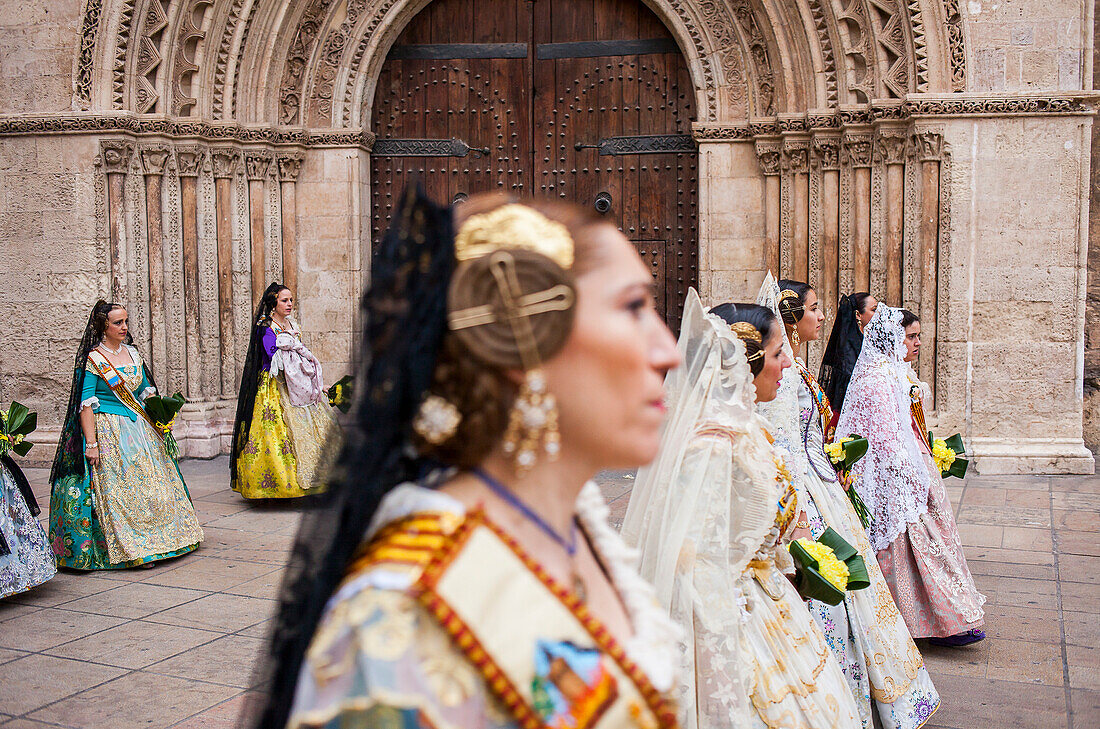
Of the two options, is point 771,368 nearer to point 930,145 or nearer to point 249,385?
point 249,385

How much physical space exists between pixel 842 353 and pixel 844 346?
5cm

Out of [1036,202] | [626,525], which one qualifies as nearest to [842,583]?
[626,525]

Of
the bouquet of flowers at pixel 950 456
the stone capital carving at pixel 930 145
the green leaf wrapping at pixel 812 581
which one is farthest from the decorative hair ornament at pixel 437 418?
the stone capital carving at pixel 930 145

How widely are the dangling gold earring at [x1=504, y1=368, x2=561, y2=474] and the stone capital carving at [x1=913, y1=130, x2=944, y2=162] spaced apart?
7.90 metres

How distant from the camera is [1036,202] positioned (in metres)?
8.05

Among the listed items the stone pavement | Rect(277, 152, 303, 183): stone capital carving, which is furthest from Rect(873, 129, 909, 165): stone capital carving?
Rect(277, 152, 303, 183): stone capital carving

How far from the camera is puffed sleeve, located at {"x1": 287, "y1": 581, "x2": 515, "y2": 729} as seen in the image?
3.22ft

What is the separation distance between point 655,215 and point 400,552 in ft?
29.5

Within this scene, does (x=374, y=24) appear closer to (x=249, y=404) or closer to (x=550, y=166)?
(x=550, y=166)

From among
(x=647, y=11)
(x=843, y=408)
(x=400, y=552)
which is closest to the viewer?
(x=400, y=552)

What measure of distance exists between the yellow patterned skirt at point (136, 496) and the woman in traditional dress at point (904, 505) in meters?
4.08

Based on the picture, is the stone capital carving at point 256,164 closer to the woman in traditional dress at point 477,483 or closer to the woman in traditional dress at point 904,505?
the woman in traditional dress at point 904,505

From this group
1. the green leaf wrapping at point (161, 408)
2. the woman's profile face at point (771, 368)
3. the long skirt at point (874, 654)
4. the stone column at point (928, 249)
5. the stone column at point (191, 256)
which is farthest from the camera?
the stone column at point (191, 256)

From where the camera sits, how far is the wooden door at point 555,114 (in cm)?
975
